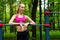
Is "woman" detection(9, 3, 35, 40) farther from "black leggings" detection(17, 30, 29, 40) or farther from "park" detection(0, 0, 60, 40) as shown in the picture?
"park" detection(0, 0, 60, 40)

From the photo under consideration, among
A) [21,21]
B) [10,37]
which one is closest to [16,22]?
[21,21]

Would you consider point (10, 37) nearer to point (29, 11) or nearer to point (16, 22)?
point (29, 11)

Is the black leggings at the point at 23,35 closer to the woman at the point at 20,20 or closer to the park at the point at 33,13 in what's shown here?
the woman at the point at 20,20

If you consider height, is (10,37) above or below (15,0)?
below

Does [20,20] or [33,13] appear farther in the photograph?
[33,13]

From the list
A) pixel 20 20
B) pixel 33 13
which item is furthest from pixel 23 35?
pixel 33 13

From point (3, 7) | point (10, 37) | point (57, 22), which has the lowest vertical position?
point (10, 37)

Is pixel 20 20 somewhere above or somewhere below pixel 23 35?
above

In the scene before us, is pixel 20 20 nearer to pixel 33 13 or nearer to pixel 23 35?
pixel 23 35

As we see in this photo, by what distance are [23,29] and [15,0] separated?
228 inches

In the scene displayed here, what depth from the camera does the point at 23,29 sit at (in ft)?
15.3

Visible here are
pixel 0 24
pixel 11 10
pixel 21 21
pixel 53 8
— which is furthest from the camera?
pixel 11 10

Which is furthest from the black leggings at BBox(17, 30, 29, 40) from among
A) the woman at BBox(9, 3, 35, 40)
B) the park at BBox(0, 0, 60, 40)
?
the park at BBox(0, 0, 60, 40)

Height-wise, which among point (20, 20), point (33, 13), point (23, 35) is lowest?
point (23, 35)
